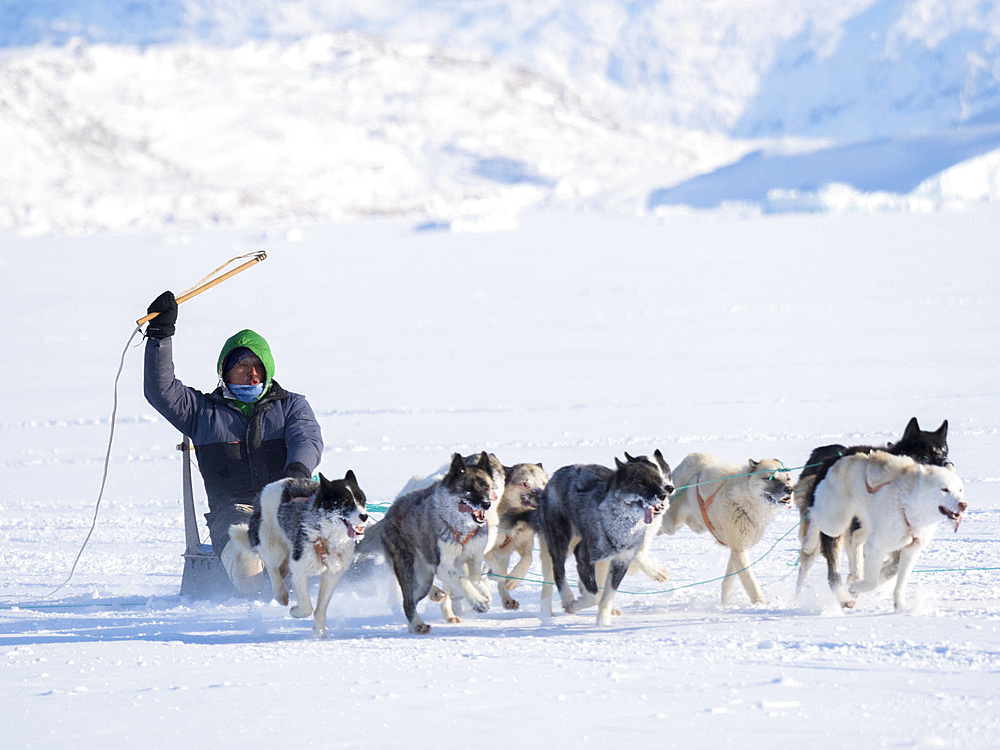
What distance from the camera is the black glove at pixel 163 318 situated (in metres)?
5.09

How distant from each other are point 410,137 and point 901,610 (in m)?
115

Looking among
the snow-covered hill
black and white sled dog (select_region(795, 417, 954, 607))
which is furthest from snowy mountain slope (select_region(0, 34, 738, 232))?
black and white sled dog (select_region(795, 417, 954, 607))

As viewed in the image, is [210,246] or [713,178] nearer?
[210,246]

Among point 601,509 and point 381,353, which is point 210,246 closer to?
point 381,353

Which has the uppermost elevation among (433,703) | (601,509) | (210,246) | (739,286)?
(210,246)

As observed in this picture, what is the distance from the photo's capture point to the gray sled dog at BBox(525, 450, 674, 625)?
14.3 feet

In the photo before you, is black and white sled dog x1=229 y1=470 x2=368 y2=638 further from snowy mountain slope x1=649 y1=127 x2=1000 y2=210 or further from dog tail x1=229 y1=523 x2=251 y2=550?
snowy mountain slope x1=649 y1=127 x2=1000 y2=210

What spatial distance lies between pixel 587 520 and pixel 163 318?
196 cm

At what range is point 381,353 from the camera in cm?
1541

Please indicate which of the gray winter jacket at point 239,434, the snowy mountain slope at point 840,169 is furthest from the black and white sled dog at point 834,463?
the snowy mountain slope at point 840,169

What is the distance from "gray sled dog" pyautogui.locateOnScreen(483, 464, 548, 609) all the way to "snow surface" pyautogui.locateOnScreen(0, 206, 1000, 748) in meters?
0.15

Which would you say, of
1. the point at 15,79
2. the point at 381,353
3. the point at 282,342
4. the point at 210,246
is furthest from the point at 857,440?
the point at 15,79

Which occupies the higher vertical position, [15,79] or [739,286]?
[15,79]

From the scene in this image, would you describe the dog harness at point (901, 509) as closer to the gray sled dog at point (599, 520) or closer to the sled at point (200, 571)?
the gray sled dog at point (599, 520)
